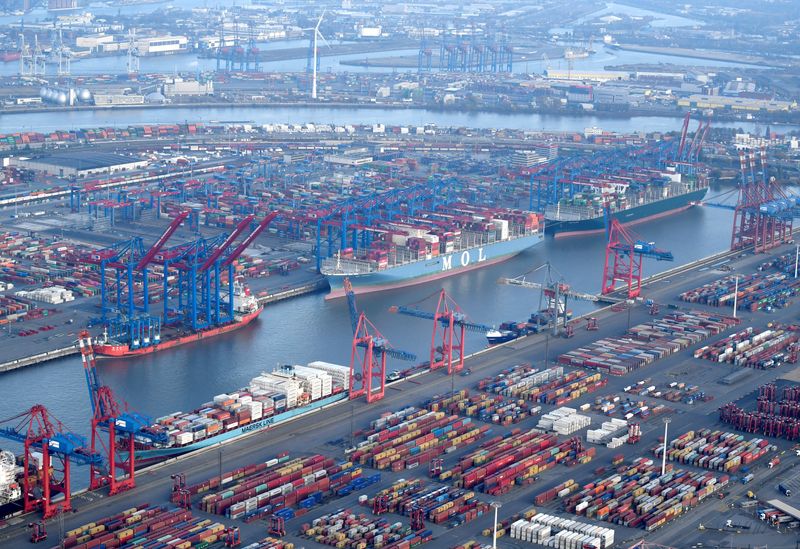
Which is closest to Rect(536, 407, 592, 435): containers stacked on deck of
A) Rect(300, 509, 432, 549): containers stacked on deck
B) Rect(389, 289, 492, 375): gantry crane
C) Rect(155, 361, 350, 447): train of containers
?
Rect(389, 289, 492, 375): gantry crane

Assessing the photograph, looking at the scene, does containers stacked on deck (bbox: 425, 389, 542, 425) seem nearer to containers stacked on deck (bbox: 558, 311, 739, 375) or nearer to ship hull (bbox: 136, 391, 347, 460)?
ship hull (bbox: 136, 391, 347, 460)

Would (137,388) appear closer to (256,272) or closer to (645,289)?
(256,272)

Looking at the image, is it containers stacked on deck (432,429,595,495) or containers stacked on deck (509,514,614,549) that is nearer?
containers stacked on deck (509,514,614,549)

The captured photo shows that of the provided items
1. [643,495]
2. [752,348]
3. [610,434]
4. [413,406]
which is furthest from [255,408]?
[752,348]

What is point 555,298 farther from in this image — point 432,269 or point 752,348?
point 432,269

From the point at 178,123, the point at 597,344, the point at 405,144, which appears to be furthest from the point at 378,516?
the point at 178,123

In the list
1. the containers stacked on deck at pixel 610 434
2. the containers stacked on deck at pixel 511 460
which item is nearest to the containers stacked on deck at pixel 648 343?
the containers stacked on deck at pixel 610 434
